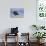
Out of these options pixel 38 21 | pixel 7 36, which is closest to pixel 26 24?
pixel 38 21

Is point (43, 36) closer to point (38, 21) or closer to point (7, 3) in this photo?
point (38, 21)

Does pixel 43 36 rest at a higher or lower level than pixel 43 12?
lower

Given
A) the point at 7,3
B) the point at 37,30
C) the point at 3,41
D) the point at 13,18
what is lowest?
the point at 3,41

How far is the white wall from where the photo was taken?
6.71 metres

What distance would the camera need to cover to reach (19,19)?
6.76 meters

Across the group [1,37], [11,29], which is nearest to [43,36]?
[11,29]

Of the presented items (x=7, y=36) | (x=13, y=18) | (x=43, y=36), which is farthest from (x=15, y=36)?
(x=43, y=36)

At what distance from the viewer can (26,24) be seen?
678cm

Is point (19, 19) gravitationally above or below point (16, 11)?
below

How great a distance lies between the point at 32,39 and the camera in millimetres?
6871

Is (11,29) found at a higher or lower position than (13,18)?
lower

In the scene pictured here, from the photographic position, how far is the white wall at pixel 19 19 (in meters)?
6.71

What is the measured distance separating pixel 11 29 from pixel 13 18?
50 cm

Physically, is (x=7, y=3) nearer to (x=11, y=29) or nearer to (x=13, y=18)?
(x=13, y=18)
